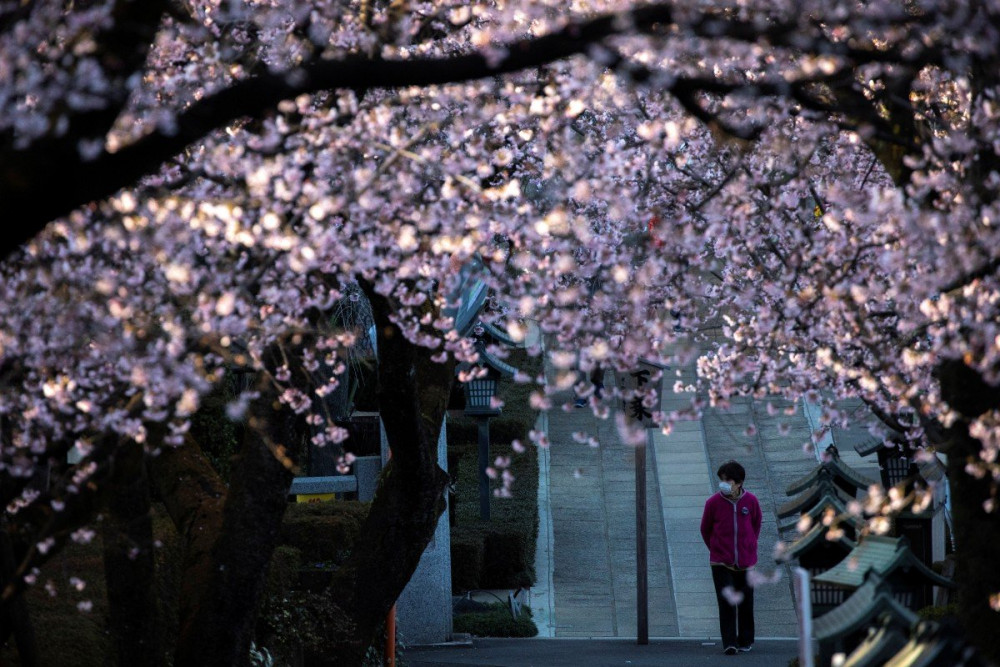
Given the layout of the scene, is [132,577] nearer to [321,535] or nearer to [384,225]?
[384,225]

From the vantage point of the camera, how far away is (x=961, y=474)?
6934mm

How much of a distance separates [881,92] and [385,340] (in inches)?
151

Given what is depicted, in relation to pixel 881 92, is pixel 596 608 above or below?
below

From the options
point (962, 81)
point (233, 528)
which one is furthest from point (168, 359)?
point (962, 81)

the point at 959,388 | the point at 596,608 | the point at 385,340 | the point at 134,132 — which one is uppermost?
the point at 134,132

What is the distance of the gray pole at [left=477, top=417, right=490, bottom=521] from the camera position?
64.8ft

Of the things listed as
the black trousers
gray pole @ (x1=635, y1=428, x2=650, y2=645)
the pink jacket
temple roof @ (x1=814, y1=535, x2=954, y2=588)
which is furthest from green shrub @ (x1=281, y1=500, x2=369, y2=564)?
temple roof @ (x1=814, y1=535, x2=954, y2=588)

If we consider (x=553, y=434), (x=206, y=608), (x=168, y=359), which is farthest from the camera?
(x=553, y=434)

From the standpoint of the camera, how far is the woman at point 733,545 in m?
13.8

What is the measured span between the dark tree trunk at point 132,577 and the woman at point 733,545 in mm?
7169

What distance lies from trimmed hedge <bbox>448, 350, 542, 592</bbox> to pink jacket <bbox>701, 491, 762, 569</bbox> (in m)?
4.50

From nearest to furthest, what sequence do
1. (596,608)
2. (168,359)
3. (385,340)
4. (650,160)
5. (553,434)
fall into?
(168,359) < (385,340) < (650,160) < (596,608) < (553,434)

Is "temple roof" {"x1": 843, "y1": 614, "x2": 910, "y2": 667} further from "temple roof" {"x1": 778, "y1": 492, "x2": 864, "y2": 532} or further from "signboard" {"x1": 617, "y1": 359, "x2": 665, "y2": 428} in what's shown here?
"signboard" {"x1": 617, "y1": 359, "x2": 665, "y2": 428}

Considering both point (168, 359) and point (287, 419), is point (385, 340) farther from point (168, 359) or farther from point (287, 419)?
point (168, 359)
